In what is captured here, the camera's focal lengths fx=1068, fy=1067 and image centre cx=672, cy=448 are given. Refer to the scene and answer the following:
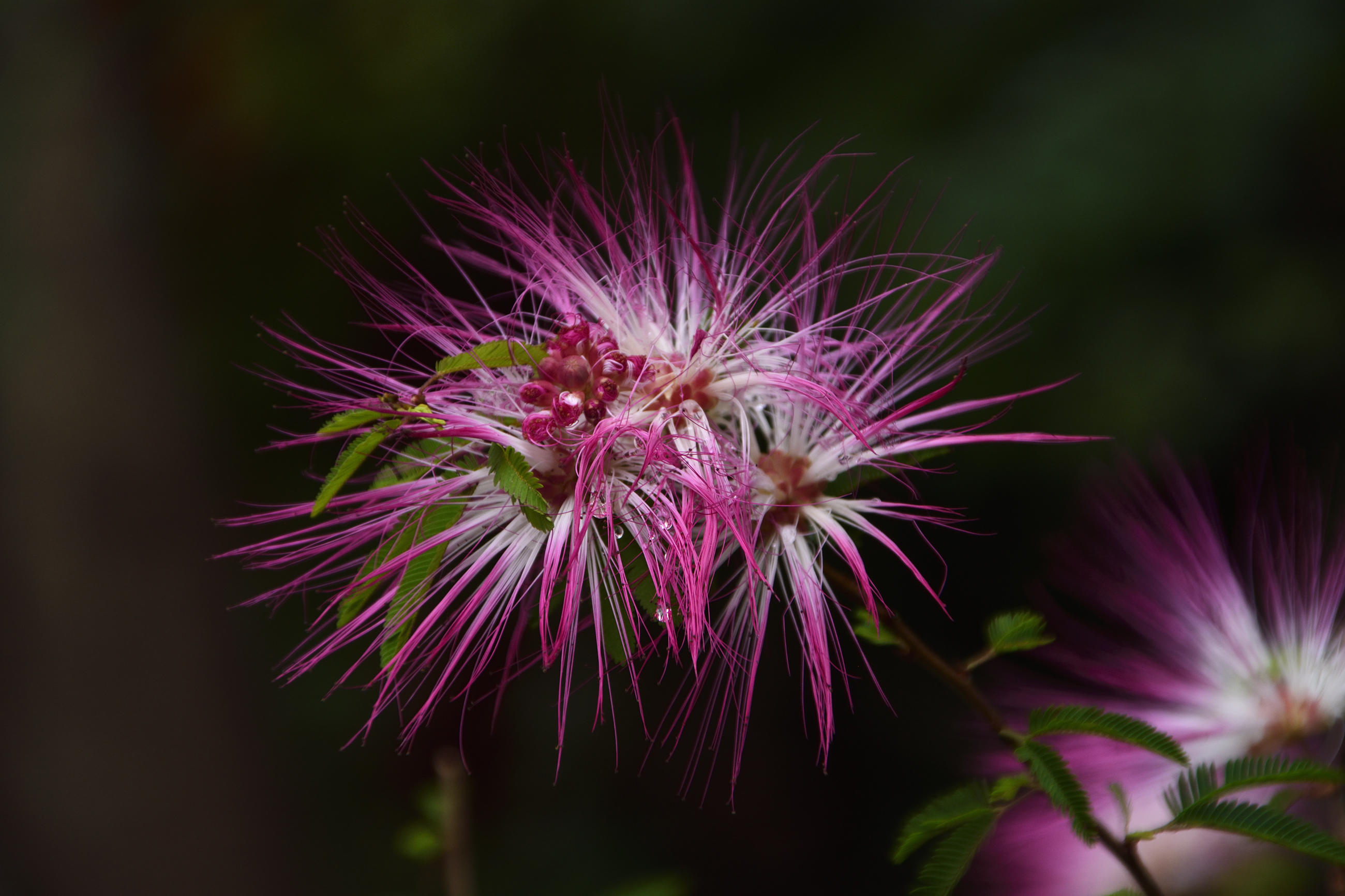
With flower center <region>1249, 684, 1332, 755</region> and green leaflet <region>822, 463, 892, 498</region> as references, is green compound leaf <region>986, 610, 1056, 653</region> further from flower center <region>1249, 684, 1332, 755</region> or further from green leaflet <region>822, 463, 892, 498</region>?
flower center <region>1249, 684, 1332, 755</region>

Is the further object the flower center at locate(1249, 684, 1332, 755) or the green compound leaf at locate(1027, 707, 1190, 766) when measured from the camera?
the flower center at locate(1249, 684, 1332, 755)

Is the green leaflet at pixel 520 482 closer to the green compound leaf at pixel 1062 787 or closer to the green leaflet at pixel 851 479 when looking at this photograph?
the green leaflet at pixel 851 479

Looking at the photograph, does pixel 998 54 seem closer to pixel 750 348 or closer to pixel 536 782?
pixel 750 348

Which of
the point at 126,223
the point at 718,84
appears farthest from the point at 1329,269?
the point at 126,223

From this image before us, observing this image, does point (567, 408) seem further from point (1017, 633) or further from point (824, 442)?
point (1017, 633)

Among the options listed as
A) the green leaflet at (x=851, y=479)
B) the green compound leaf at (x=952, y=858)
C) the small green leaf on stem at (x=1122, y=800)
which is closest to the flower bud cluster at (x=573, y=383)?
the green leaflet at (x=851, y=479)

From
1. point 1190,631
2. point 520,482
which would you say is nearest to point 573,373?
point 520,482

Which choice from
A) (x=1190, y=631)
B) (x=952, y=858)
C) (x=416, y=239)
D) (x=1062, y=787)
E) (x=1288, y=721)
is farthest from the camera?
(x=416, y=239)

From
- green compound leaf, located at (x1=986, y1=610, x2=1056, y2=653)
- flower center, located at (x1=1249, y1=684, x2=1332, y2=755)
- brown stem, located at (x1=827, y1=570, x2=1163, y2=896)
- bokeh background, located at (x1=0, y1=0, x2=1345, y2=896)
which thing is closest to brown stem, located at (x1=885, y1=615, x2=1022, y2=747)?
brown stem, located at (x1=827, y1=570, x2=1163, y2=896)
